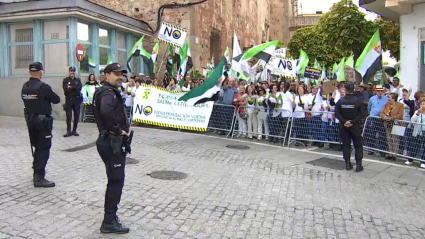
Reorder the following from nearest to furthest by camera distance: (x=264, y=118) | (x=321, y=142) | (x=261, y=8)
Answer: (x=321, y=142), (x=264, y=118), (x=261, y=8)

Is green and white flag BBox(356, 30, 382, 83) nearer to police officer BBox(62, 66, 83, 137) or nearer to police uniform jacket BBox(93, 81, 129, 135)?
police officer BBox(62, 66, 83, 137)

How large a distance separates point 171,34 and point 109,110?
10.3 meters

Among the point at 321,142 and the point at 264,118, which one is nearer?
the point at 321,142

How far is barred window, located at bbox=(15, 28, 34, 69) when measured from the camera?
51.0 feet

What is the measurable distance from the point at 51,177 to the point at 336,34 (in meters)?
14.9

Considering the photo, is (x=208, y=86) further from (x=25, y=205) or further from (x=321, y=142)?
(x=25, y=205)

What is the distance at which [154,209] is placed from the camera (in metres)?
5.41

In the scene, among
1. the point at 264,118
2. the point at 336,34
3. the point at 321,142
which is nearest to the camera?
the point at 321,142

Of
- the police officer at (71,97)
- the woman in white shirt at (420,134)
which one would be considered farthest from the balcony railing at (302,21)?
the woman in white shirt at (420,134)

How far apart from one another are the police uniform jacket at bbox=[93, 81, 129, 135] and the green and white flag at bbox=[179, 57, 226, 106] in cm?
710

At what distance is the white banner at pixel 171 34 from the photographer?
14.0m

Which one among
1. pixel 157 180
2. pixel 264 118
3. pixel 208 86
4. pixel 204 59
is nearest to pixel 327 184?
pixel 157 180

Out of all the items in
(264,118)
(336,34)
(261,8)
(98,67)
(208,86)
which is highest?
(261,8)

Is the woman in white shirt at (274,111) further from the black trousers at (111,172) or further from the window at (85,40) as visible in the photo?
the window at (85,40)
